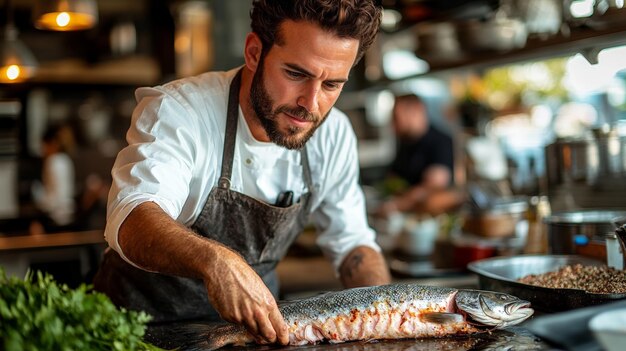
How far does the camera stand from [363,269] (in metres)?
2.84

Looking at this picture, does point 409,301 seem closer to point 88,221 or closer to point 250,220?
point 250,220

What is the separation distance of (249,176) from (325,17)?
66 cm

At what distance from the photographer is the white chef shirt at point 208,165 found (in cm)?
225

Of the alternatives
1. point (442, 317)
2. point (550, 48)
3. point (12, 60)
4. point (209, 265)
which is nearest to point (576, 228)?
point (442, 317)

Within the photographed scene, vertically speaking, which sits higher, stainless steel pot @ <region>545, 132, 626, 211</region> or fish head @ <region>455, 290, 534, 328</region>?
stainless steel pot @ <region>545, 132, 626, 211</region>

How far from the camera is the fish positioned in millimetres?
2156

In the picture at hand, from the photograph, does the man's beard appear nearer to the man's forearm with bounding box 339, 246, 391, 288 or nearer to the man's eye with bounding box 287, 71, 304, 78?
the man's eye with bounding box 287, 71, 304, 78

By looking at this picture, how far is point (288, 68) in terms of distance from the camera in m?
2.39

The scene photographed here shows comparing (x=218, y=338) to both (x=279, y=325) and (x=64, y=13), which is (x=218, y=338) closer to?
(x=279, y=325)

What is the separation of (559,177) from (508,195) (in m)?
1.08

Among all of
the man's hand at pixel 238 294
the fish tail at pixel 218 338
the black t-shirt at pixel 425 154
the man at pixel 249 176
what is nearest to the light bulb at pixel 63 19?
the man at pixel 249 176

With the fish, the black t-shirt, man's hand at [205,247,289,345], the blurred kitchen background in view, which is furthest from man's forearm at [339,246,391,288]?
the black t-shirt

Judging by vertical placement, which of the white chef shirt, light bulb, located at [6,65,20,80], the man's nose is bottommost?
the white chef shirt

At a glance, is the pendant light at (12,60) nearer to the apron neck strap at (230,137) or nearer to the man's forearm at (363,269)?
the apron neck strap at (230,137)
